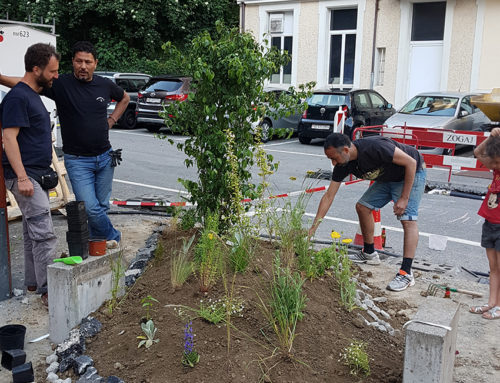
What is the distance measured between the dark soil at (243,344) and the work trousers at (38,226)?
75 cm

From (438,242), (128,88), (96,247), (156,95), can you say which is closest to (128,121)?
(128,88)

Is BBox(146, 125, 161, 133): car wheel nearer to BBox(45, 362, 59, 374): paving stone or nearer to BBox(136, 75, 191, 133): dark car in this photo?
BBox(136, 75, 191, 133): dark car

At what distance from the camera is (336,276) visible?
4883 mm

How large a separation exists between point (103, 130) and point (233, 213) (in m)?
1.47

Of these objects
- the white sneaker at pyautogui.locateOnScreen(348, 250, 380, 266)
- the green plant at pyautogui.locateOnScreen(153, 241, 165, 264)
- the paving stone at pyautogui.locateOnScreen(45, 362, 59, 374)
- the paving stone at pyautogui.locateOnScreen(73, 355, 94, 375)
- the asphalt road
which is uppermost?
the green plant at pyautogui.locateOnScreen(153, 241, 165, 264)

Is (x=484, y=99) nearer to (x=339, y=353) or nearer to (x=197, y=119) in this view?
(x=197, y=119)

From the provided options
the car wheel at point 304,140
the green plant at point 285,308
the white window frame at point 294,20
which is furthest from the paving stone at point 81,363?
the white window frame at point 294,20

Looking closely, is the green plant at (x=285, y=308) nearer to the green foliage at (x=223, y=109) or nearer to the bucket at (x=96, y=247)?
the green foliage at (x=223, y=109)

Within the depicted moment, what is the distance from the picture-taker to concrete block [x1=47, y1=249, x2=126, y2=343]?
4.25m

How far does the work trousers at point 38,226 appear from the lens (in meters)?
4.76

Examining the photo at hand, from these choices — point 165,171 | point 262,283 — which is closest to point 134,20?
point 165,171

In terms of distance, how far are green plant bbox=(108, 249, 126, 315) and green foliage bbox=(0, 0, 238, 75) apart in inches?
932

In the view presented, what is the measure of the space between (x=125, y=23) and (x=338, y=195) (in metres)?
22.0

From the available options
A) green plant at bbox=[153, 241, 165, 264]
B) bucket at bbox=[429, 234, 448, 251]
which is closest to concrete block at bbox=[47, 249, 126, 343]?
green plant at bbox=[153, 241, 165, 264]
